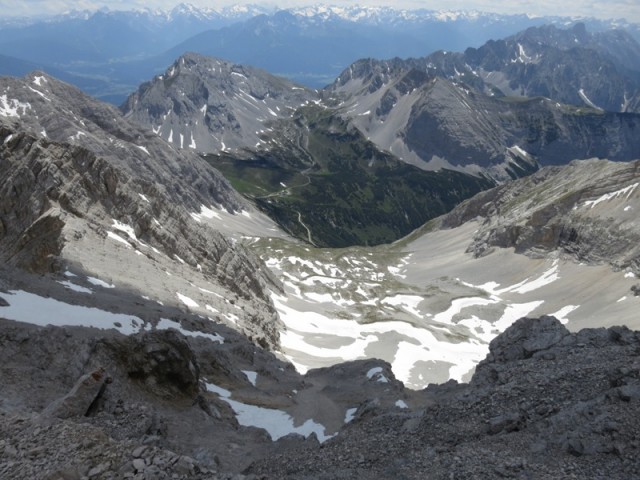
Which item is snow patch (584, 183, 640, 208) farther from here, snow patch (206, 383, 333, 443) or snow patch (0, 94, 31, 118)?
snow patch (0, 94, 31, 118)

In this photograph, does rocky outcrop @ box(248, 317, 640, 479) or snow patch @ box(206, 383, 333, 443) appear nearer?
rocky outcrop @ box(248, 317, 640, 479)

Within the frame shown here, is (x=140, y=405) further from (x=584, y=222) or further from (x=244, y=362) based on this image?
(x=584, y=222)

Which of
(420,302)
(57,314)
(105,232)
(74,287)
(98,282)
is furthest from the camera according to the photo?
(420,302)

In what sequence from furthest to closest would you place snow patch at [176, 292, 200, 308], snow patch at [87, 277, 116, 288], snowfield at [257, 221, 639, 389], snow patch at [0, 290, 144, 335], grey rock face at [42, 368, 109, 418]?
1. snowfield at [257, 221, 639, 389]
2. snow patch at [176, 292, 200, 308]
3. snow patch at [87, 277, 116, 288]
4. snow patch at [0, 290, 144, 335]
5. grey rock face at [42, 368, 109, 418]

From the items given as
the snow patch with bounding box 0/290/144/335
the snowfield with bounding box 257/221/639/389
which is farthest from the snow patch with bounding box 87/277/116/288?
the snowfield with bounding box 257/221/639/389

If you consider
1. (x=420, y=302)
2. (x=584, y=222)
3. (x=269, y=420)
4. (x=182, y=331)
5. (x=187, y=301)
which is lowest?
(x=420, y=302)

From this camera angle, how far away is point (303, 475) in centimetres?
1975

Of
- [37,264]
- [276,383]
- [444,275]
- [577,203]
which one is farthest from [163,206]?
[577,203]

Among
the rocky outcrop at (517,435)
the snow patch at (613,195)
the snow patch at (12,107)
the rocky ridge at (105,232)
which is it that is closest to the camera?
the rocky outcrop at (517,435)

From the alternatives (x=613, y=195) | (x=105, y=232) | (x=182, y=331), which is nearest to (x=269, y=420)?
(x=182, y=331)

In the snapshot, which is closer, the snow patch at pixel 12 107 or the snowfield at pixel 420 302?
the snowfield at pixel 420 302

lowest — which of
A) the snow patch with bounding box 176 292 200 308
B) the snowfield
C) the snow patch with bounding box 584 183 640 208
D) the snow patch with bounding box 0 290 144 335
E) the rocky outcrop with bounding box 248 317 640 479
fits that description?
the snowfield

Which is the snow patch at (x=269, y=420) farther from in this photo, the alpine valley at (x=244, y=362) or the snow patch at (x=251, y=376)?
the snow patch at (x=251, y=376)

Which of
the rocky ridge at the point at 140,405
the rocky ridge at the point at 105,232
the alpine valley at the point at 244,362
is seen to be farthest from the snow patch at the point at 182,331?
the rocky ridge at the point at 105,232
